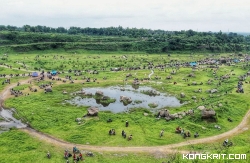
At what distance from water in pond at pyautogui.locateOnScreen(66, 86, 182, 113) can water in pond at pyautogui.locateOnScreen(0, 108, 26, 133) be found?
15.8 metres

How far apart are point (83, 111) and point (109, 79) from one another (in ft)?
108

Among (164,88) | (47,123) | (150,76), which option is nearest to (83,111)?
(47,123)

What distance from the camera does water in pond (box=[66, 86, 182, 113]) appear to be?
67.4 metres

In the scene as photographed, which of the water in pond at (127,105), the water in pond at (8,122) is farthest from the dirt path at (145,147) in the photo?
the water in pond at (127,105)

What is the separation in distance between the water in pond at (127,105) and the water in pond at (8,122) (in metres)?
15.8

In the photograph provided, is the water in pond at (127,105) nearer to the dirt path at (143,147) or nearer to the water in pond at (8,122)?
the water in pond at (8,122)

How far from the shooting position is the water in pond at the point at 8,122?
173 ft

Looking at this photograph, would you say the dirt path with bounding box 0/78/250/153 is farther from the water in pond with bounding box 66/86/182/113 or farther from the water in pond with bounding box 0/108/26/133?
the water in pond with bounding box 66/86/182/113

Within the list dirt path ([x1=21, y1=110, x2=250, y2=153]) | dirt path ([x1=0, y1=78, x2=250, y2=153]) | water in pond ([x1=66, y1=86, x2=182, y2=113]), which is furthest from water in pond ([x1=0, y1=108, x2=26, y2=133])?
water in pond ([x1=66, y1=86, x2=182, y2=113])

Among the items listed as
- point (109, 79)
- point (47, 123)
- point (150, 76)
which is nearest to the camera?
point (47, 123)

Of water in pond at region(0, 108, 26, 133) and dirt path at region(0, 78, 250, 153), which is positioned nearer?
dirt path at region(0, 78, 250, 153)

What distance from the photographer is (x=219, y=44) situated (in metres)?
188

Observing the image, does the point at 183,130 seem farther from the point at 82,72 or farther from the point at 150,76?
the point at 82,72

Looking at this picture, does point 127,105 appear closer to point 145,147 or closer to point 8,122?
point 145,147
